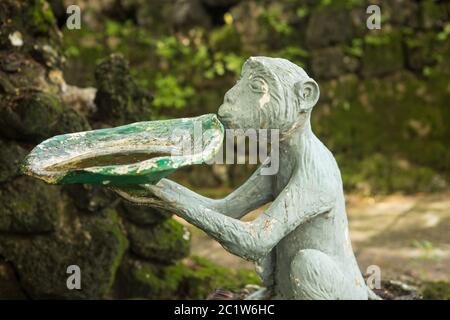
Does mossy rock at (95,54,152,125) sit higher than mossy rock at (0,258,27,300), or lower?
higher

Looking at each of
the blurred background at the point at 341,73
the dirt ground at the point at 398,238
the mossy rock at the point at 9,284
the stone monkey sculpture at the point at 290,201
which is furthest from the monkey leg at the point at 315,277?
the blurred background at the point at 341,73

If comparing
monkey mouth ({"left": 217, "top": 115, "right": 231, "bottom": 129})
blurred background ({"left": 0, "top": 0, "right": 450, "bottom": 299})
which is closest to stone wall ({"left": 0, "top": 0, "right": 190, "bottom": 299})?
monkey mouth ({"left": 217, "top": 115, "right": 231, "bottom": 129})

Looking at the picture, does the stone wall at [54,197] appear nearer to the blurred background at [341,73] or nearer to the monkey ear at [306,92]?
the monkey ear at [306,92]

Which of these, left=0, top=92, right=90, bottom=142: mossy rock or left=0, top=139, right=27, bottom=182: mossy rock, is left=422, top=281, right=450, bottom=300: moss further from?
left=0, top=139, right=27, bottom=182: mossy rock

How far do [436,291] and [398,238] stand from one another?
1.85 m

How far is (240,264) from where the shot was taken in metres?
5.36

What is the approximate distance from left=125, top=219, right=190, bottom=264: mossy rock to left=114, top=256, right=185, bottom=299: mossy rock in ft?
0.23

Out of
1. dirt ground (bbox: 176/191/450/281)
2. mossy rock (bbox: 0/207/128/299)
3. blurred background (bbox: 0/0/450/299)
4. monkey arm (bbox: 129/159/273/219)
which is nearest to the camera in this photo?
monkey arm (bbox: 129/159/273/219)

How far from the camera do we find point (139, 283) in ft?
13.0

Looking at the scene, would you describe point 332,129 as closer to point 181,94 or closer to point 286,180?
point 181,94

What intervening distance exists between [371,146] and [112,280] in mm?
3934

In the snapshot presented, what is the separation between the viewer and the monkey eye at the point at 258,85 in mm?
2348

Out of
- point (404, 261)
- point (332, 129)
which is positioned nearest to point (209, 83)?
point (332, 129)

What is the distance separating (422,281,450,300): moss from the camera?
3.87m
